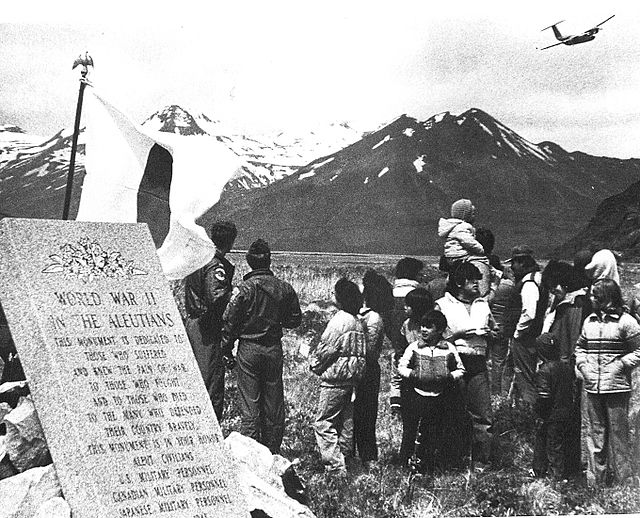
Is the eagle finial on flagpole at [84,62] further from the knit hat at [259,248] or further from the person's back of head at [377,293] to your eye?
the person's back of head at [377,293]

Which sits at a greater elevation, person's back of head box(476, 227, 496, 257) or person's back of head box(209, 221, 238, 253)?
person's back of head box(209, 221, 238, 253)

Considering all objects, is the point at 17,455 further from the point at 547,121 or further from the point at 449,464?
the point at 547,121

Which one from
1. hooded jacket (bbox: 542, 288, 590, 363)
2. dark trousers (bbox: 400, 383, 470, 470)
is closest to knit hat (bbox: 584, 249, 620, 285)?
Result: hooded jacket (bbox: 542, 288, 590, 363)

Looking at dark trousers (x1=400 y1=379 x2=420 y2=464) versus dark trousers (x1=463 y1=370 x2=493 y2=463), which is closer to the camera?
dark trousers (x1=400 y1=379 x2=420 y2=464)

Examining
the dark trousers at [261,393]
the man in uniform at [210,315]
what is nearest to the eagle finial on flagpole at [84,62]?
the man in uniform at [210,315]

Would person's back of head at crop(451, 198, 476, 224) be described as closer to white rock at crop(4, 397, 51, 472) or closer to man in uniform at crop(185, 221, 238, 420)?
man in uniform at crop(185, 221, 238, 420)

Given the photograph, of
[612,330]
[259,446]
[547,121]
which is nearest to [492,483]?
[612,330]
